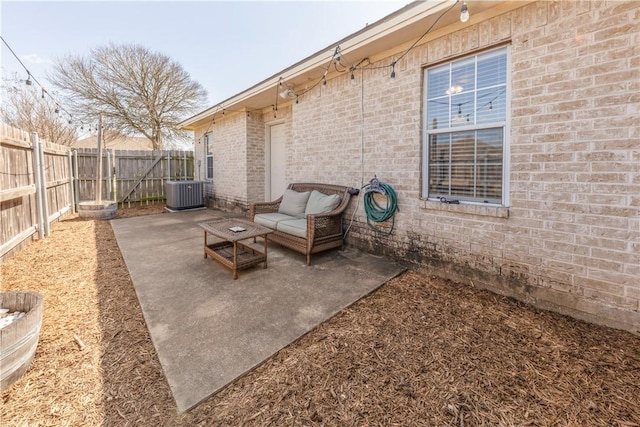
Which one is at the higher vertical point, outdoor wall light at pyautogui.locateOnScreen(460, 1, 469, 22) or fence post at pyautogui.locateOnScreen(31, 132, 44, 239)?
outdoor wall light at pyautogui.locateOnScreen(460, 1, 469, 22)

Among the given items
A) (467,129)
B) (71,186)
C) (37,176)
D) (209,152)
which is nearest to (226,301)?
(467,129)

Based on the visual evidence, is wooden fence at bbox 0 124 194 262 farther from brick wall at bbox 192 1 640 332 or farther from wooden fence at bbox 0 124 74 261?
brick wall at bbox 192 1 640 332

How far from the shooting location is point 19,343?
1.73m

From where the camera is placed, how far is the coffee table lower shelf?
11.3 feet

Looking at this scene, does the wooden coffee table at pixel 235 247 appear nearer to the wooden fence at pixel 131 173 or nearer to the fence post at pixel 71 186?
the fence post at pixel 71 186

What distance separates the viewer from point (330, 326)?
96.7 inches

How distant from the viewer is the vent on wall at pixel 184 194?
8.55m

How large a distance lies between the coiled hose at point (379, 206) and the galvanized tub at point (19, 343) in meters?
3.64

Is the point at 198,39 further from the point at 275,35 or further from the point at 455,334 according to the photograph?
the point at 455,334

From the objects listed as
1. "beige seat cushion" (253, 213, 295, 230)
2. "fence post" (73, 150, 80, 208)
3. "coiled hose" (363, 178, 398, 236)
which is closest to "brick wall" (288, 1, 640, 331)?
"coiled hose" (363, 178, 398, 236)

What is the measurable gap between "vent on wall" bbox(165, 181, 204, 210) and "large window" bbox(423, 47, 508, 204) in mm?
7396

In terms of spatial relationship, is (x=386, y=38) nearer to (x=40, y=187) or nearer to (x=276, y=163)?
(x=276, y=163)

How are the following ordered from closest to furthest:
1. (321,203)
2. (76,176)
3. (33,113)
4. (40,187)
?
(321,203)
(40,187)
(76,176)
(33,113)

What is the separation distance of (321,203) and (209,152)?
6.89m
